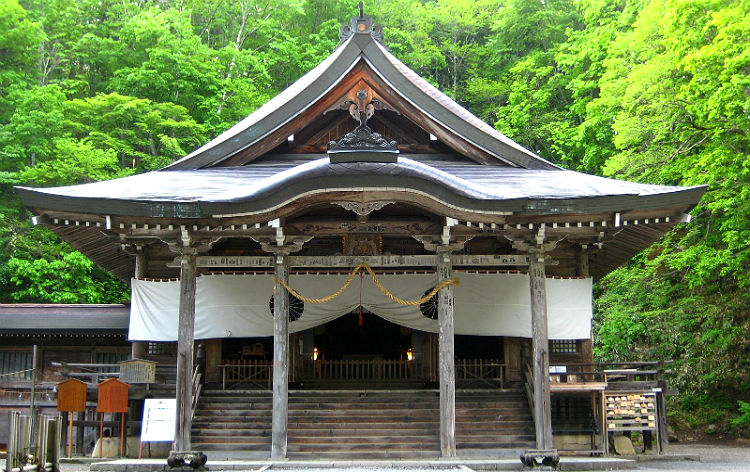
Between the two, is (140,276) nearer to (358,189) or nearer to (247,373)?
(247,373)

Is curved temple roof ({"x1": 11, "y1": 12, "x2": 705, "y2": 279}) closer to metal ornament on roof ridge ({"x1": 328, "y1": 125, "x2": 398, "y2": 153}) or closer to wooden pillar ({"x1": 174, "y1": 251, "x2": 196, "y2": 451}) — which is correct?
metal ornament on roof ridge ({"x1": 328, "y1": 125, "x2": 398, "y2": 153})

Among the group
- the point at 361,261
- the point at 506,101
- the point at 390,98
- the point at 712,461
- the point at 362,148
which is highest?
the point at 506,101

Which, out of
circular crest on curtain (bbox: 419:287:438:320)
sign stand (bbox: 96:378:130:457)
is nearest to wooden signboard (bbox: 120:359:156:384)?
sign stand (bbox: 96:378:130:457)

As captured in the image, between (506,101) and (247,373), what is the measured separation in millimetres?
22508

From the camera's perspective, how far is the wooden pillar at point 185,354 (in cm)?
1248

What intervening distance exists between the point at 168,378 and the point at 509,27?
26.0m

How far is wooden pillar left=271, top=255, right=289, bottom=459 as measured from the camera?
12453 millimetres

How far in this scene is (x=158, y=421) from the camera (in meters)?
13.2

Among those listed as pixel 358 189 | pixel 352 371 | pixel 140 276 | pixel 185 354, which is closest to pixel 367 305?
pixel 352 371

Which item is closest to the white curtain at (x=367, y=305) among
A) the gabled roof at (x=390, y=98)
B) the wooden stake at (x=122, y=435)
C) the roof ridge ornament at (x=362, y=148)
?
the wooden stake at (x=122, y=435)

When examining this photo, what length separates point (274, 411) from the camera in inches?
493

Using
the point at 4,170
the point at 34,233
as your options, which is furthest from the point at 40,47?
the point at 34,233

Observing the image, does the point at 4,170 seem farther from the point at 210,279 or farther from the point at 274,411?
the point at 274,411

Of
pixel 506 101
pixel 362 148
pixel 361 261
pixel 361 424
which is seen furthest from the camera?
pixel 506 101
